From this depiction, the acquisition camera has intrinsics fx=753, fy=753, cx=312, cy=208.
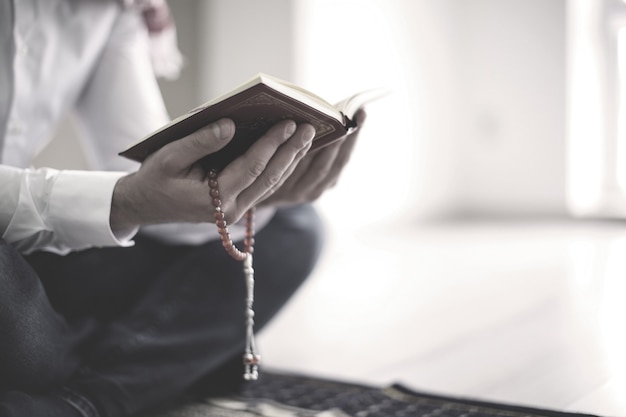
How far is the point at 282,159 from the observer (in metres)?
0.75

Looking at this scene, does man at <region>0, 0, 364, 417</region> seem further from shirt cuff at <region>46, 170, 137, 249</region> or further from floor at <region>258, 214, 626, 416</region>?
floor at <region>258, 214, 626, 416</region>

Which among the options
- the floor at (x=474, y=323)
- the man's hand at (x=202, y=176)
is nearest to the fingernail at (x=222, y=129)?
the man's hand at (x=202, y=176)

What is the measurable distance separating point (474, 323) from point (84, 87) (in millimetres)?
963

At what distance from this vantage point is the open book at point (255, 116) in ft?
2.26

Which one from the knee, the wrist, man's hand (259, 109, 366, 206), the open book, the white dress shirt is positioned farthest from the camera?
the knee

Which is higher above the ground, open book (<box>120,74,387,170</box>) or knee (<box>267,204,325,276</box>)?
knee (<box>267,204,325,276</box>)

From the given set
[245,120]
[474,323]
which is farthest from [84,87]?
[474,323]

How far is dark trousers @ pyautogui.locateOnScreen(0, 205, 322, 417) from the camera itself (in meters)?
0.81

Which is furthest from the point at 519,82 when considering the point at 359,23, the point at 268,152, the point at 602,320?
the point at 268,152

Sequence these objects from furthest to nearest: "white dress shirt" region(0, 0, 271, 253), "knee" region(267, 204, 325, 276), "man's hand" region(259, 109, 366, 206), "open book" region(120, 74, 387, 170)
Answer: "knee" region(267, 204, 325, 276) < "white dress shirt" region(0, 0, 271, 253) < "man's hand" region(259, 109, 366, 206) < "open book" region(120, 74, 387, 170)

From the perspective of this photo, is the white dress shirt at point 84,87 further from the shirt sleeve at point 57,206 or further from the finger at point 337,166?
the finger at point 337,166

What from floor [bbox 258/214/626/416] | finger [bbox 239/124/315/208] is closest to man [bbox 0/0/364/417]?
finger [bbox 239/124/315/208]

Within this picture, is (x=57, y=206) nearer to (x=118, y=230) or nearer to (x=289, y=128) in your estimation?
(x=118, y=230)

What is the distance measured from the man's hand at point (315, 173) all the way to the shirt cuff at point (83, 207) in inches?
7.9
